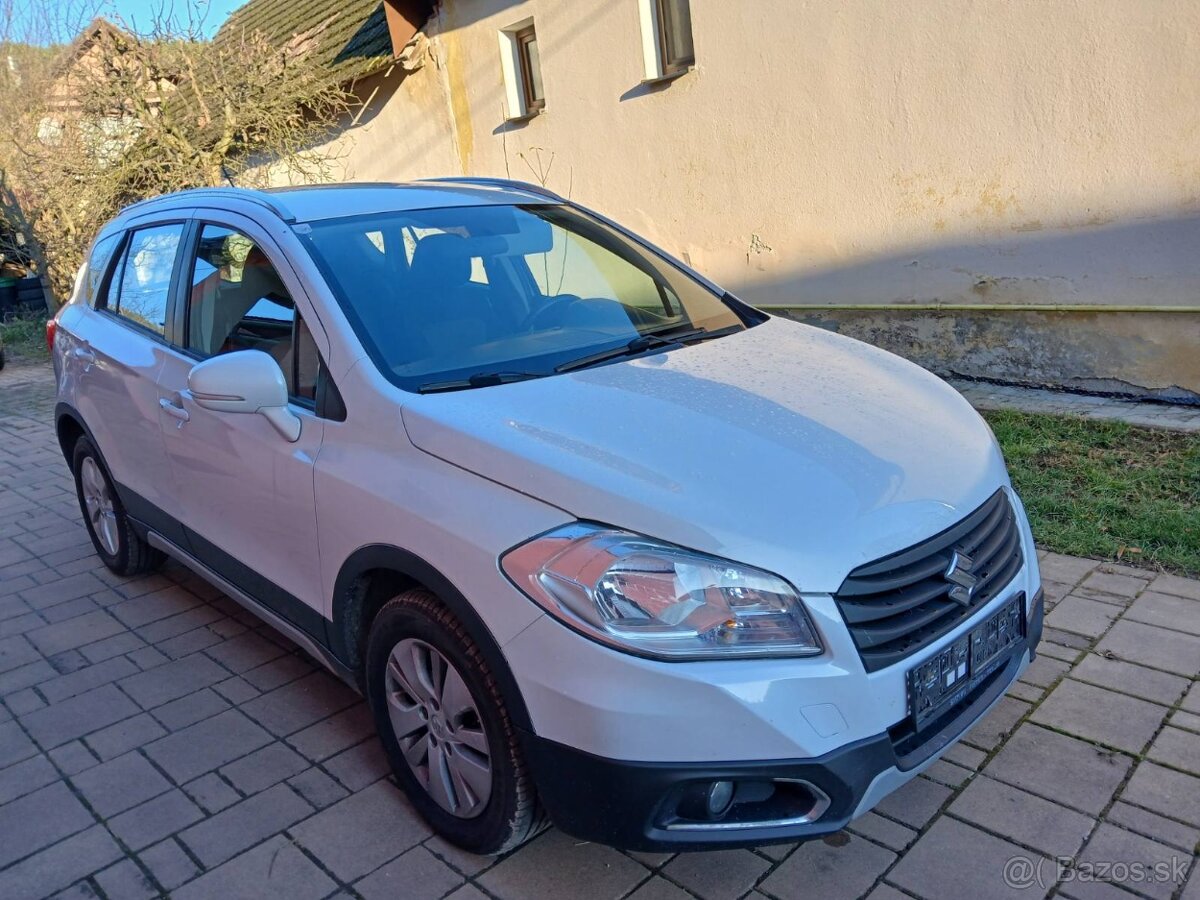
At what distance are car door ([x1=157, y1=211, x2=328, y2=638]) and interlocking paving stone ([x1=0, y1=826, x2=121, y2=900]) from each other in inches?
32.3

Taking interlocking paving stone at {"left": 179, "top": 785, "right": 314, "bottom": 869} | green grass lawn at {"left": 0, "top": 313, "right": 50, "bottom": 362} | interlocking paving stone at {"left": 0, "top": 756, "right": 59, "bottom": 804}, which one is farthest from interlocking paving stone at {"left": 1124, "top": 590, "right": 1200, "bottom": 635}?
green grass lawn at {"left": 0, "top": 313, "right": 50, "bottom": 362}

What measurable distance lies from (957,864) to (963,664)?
54cm

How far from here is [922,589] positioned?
7.34 ft

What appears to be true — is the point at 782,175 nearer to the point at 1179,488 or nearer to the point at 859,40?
the point at 859,40

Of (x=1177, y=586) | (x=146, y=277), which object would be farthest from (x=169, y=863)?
(x=1177, y=586)

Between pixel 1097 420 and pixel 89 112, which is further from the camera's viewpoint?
pixel 89 112

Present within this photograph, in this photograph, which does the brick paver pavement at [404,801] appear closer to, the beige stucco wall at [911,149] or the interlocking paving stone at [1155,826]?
the interlocking paving stone at [1155,826]

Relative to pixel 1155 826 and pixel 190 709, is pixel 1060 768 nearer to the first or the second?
pixel 1155 826

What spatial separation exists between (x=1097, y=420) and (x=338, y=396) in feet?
15.2

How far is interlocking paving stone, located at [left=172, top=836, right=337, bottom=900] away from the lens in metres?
2.51

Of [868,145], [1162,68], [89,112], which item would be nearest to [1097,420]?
[1162,68]

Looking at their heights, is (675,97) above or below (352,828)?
above

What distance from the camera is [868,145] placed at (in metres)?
7.02

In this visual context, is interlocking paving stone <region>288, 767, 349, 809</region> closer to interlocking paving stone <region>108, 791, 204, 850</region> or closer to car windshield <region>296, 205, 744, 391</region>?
interlocking paving stone <region>108, 791, 204, 850</region>
